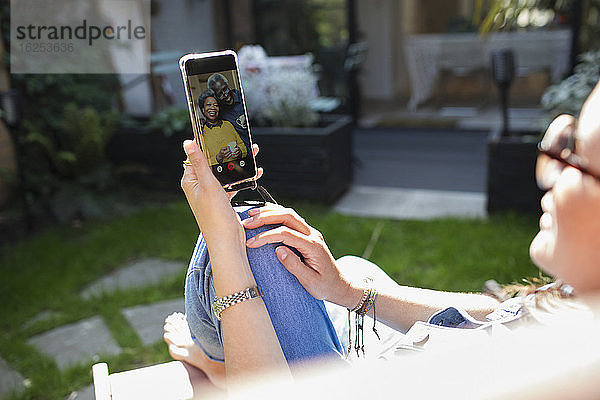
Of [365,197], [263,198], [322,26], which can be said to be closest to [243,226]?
[263,198]

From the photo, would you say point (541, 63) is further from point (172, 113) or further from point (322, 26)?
point (172, 113)

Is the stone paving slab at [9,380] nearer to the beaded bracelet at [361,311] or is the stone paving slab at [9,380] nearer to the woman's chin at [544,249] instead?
the beaded bracelet at [361,311]

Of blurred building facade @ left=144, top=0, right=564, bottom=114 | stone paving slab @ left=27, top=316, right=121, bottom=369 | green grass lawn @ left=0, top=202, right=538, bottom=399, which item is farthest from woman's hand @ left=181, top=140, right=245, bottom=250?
blurred building facade @ left=144, top=0, right=564, bottom=114

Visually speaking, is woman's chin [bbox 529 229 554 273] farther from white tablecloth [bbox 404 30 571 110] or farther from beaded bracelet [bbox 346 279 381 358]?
white tablecloth [bbox 404 30 571 110]

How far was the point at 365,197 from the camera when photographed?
4312 mm

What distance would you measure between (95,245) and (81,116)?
3.89 feet

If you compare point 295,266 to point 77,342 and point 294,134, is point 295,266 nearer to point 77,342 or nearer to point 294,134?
point 77,342

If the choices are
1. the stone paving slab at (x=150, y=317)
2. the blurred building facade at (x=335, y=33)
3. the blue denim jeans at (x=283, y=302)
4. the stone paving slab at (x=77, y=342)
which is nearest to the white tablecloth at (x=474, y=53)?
the blurred building facade at (x=335, y=33)

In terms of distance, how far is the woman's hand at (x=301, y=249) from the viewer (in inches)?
39.8

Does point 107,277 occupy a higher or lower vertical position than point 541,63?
lower

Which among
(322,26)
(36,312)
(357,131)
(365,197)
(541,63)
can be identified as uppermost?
(322,26)

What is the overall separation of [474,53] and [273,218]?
→ 7.21 meters

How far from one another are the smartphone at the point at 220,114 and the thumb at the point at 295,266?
0.60 feet

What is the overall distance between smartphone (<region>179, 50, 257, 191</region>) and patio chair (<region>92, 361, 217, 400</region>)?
456mm
